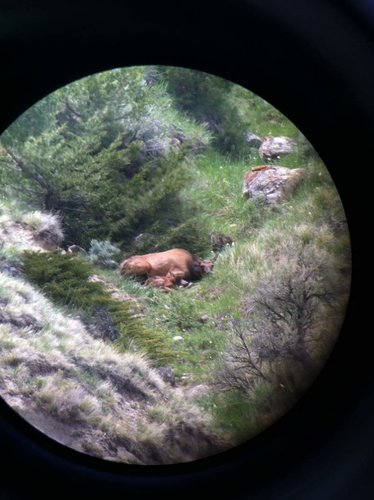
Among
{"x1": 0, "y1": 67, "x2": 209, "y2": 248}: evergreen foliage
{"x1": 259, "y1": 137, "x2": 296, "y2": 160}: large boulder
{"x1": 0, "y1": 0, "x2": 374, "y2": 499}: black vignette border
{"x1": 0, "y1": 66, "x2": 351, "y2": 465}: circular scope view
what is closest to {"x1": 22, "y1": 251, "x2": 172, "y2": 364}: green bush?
{"x1": 0, "y1": 66, "x2": 351, "y2": 465}: circular scope view

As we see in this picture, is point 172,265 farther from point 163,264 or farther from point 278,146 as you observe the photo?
point 278,146

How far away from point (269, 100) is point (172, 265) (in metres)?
0.45

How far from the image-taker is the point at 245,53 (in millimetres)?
1656

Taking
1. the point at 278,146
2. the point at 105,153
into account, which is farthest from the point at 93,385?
the point at 278,146

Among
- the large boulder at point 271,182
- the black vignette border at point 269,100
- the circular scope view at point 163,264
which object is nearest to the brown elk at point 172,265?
the circular scope view at point 163,264

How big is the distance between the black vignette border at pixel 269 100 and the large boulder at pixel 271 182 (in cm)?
10

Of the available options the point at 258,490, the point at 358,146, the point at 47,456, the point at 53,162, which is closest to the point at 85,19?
the point at 53,162

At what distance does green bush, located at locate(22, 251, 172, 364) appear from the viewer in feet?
5.77

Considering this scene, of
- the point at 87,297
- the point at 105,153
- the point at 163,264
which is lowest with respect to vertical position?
the point at 87,297

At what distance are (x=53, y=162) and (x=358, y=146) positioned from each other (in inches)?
28.4

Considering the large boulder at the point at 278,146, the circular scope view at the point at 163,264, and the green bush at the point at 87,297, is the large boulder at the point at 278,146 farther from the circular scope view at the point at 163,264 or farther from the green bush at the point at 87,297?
the green bush at the point at 87,297

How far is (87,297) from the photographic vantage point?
69.4 inches

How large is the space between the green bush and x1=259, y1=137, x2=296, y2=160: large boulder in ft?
1.65

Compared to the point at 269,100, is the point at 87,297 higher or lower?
lower
